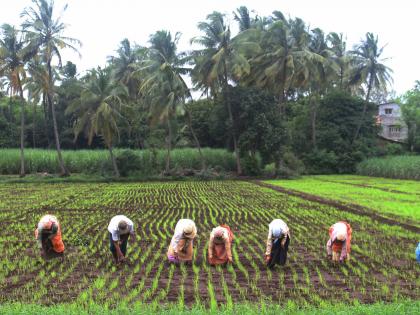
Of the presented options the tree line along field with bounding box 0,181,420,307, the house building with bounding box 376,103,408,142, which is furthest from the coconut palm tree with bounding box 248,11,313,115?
the tree line along field with bounding box 0,181,420,307

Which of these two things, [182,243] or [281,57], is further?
[281,57]

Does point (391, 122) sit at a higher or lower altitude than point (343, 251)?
higher

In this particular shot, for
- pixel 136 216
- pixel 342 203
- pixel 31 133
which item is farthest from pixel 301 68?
pixel 31 133

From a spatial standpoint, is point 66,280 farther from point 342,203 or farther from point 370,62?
point 370,62

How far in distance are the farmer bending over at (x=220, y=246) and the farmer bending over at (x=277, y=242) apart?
62 cm

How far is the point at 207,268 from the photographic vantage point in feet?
24.0

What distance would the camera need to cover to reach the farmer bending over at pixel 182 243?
286 inches

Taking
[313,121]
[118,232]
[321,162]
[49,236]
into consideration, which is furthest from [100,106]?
[118,232]

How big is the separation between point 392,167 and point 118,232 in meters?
29.2

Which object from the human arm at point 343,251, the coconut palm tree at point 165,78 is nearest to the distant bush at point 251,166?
the coconut palm tree at point 165,78

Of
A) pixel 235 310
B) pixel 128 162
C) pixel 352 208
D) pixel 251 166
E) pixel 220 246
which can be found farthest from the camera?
pixel 251 166

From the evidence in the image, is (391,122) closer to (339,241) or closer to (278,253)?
(339,241)

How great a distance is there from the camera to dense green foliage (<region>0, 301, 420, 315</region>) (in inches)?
192

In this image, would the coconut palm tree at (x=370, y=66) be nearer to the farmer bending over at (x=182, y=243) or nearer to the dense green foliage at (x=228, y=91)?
the dense green foliage at (x=228, y=91)
